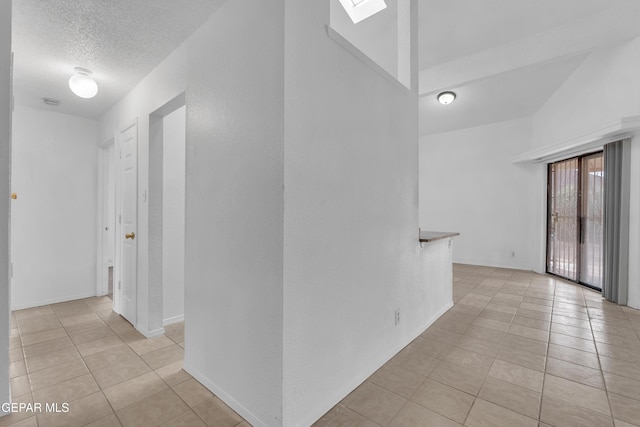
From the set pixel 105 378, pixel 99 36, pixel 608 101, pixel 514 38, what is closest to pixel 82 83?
pixel 99 36

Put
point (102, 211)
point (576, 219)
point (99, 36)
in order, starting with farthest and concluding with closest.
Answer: point (576, 219), point (102, 211), point (99, 36)

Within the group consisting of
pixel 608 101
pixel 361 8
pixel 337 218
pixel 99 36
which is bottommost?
pixel 337 218

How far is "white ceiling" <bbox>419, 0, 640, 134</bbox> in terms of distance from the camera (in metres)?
3.22

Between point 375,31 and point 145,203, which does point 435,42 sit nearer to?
point 375,31

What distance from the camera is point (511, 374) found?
2047mm

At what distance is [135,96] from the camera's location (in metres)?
2.98

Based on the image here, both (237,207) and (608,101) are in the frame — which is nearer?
(237,207)

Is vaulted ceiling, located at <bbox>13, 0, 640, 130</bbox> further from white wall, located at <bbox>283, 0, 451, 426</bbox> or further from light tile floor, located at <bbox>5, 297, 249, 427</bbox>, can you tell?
light tile floor, located at <bbox>5, 297, 249, 427</bbox>

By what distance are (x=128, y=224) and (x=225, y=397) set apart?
2.15 m

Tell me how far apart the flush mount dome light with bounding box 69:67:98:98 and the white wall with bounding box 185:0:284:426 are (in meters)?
1.23

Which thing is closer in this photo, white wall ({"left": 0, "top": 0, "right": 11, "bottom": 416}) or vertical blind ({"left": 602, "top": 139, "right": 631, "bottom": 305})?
white wall ({"left": 0, "top": 0, "right": 11, "bottom": 416})

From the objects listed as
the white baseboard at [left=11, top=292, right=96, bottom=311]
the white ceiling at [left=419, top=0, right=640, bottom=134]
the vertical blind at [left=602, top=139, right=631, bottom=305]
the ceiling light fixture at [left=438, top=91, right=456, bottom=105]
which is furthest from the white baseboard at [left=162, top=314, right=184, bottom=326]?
the vertical blind at [left=602, top=139, right=631, bottom=305]

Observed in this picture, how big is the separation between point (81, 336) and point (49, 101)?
105 inches

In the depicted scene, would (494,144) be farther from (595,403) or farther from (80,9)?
(80,9)
